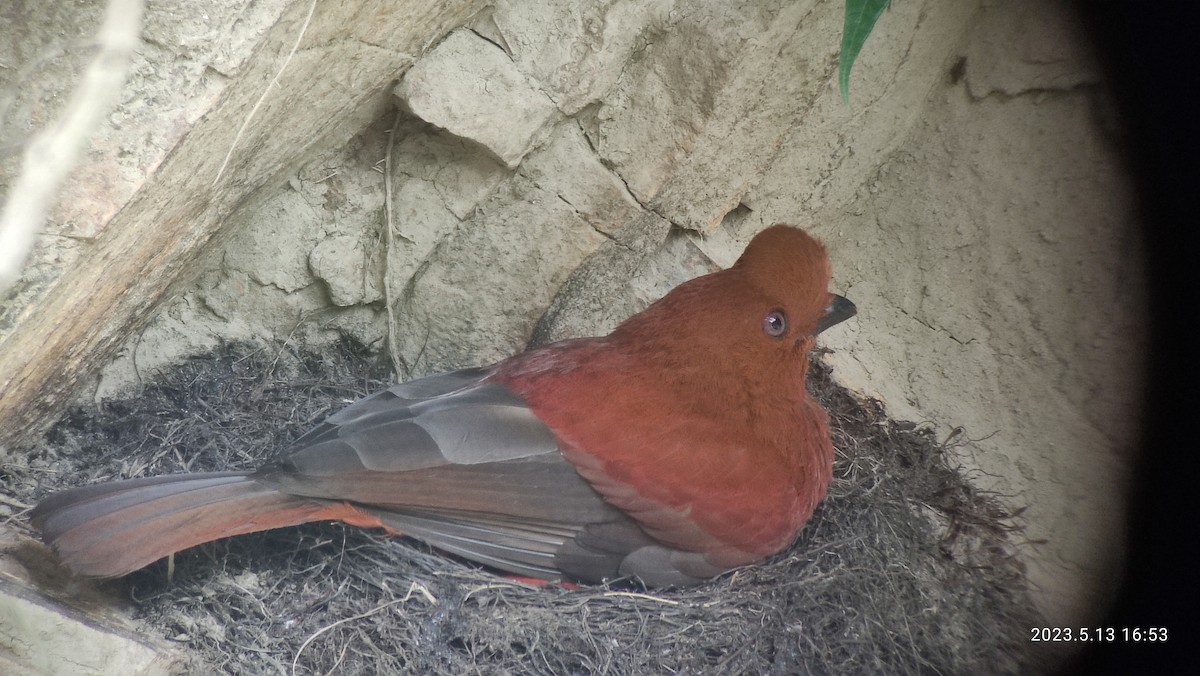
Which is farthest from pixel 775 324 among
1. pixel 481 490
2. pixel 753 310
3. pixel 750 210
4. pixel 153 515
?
pixel 153 515

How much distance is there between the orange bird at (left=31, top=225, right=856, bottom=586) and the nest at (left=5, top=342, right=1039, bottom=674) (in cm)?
12

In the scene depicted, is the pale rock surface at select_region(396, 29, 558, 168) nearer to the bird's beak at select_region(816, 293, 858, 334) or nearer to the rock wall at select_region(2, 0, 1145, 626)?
the rock wall at select_region(2, 0, 1145, 626)

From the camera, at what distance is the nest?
8.84 feet

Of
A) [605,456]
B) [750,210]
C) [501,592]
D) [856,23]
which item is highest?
[856,23]

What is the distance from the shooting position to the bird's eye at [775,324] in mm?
3268

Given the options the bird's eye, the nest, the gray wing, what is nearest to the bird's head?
the bird's eye

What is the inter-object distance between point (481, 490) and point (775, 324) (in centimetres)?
117

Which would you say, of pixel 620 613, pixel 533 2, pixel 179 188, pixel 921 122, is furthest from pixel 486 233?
pixel 921 122

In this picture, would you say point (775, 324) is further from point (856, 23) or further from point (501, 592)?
point (501, 592)

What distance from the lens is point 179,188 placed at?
2.54 meters

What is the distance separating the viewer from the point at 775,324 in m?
3.29

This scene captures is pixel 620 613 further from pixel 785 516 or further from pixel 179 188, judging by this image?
pixel 179 188

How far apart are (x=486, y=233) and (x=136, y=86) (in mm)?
1652

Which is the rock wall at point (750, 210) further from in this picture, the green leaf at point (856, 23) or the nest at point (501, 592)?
the green leaf at point (856, 23)
